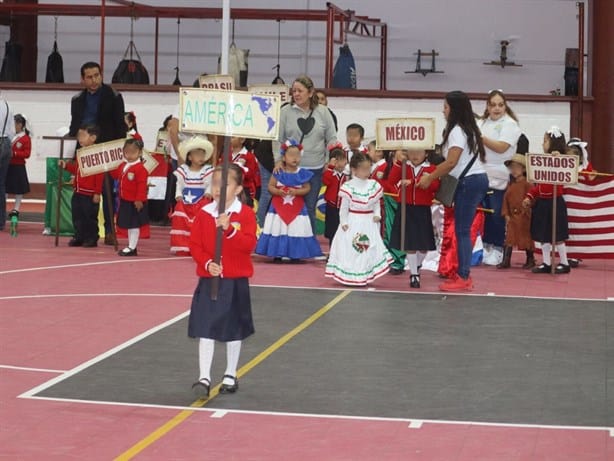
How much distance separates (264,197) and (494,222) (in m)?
2.75

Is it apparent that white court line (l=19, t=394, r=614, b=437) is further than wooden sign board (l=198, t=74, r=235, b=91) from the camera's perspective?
No

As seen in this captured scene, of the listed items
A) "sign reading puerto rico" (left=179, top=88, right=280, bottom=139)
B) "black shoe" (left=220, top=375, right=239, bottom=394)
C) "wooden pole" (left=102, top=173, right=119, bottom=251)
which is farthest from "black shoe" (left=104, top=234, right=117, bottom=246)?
"black shoe" (left=220, top=375, right=239, bottom=394)

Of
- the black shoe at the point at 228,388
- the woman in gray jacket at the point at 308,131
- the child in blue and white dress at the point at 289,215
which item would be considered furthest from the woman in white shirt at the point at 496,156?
the black shoe at the point at 228,388

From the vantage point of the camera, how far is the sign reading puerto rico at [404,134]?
15.0 metres

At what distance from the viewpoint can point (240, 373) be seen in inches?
401

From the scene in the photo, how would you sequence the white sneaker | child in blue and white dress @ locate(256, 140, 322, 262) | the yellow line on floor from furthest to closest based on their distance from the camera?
the white sneaker → child in blue and white dress @ locate(256, 140, 322, 262) → the yellow line on floor

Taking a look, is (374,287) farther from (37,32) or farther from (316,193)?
(37,32)

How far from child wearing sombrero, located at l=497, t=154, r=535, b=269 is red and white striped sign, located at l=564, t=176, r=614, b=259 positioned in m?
0.55

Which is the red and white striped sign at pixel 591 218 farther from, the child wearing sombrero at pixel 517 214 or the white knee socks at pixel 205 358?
the white knee socks at pixel 205 358

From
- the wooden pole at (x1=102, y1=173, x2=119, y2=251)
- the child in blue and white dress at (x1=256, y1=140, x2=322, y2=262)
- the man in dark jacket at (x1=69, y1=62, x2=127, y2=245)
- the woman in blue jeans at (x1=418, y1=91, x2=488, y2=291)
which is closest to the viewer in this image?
the woman in blue jeans at (x1=418, y1=91, x2=488, y2=291)

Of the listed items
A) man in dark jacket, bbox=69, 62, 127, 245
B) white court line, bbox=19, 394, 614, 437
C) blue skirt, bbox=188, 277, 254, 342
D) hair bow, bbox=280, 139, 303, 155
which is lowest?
white court line, bbox=19, 394, 614, 437

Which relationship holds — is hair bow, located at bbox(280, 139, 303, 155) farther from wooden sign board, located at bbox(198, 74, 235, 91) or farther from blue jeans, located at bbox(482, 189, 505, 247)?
blue jeans, located at bbox(482, 189, 505, 247)

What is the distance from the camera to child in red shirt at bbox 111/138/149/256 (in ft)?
57.2

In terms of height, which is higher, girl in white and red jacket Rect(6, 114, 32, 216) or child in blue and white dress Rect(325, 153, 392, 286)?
girl in white and red jacket Rect(6, 114, 32, 216)
